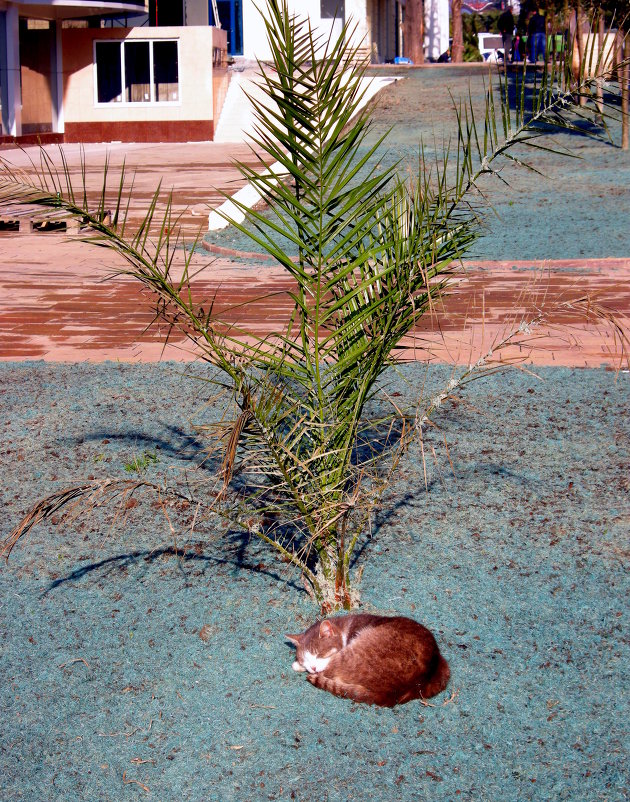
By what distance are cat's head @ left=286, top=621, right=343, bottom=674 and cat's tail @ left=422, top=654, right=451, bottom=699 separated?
0.35 meters

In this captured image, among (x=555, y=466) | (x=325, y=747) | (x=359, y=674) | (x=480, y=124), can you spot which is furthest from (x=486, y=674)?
(x=480, y=124)

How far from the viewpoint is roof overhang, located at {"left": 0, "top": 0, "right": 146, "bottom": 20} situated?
2689 centimetres

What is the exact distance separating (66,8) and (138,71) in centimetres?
281

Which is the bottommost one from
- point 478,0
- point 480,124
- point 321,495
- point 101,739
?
point 101,739

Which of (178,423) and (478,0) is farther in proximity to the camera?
(478,0)

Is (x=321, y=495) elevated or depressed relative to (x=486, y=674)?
elevated

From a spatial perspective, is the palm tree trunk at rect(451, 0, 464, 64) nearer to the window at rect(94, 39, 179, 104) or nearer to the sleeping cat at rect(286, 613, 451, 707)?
the window at rect(94, 39, 179, 104)

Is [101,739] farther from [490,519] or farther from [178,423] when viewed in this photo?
[178,423]

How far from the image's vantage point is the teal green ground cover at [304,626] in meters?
3.06

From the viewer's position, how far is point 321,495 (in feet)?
11.7

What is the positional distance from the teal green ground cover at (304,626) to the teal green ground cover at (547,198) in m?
3.59

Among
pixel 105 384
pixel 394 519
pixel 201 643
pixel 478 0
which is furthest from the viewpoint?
pixel 478 0

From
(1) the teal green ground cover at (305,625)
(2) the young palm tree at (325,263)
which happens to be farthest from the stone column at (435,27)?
(2) the young palm tree at (325,263)

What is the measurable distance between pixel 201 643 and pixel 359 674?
29.0 inches
